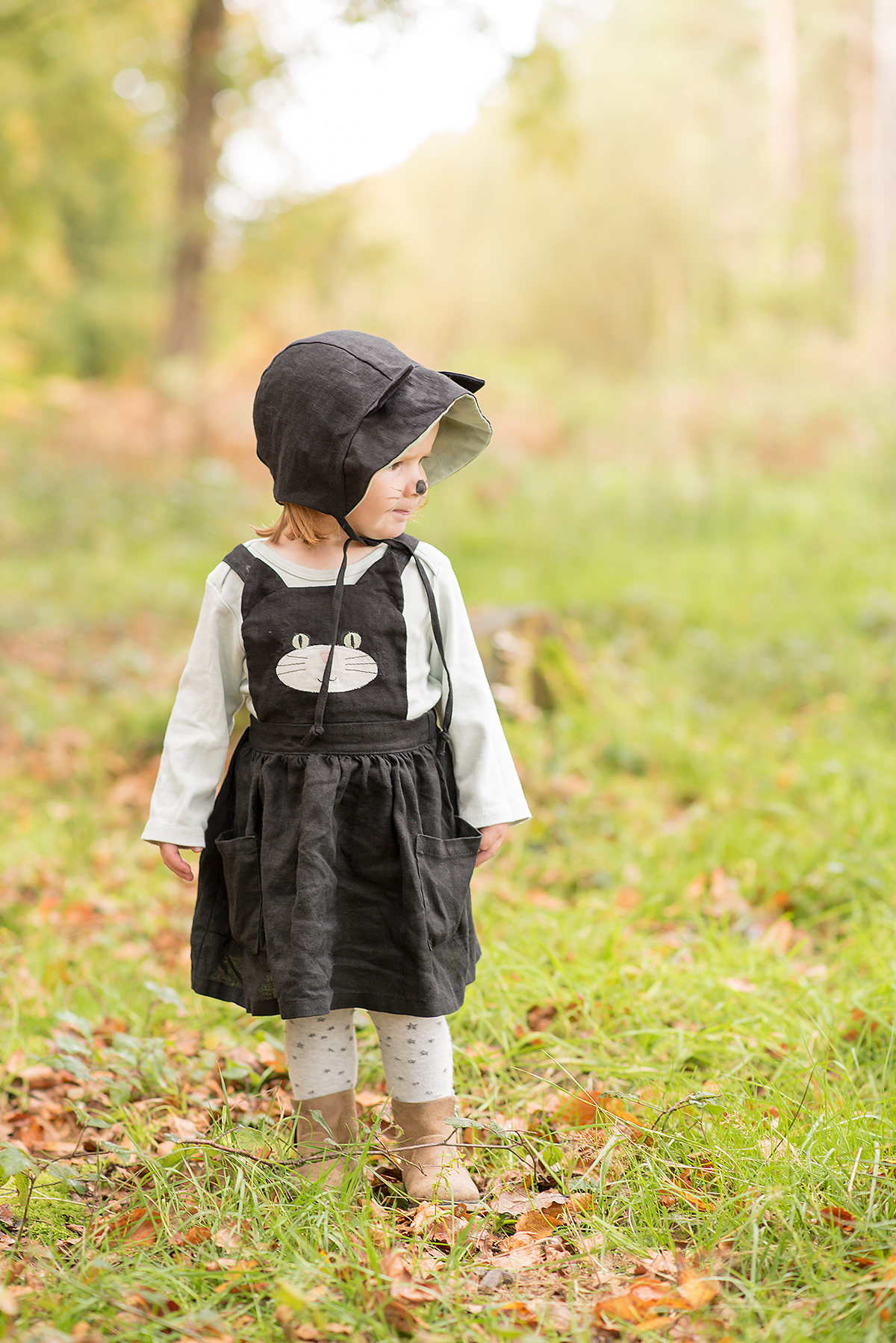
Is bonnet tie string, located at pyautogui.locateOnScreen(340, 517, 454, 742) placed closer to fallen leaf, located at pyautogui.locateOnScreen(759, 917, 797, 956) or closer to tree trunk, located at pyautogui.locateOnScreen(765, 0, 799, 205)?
fallen leaf, located at pyautogui.locateOnScreen(759, 917, 797, 956)

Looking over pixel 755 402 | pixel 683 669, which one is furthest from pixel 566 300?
pixel 683 669

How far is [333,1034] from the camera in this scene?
7.04 ft

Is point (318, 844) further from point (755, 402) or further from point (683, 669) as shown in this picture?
point (755, 402)

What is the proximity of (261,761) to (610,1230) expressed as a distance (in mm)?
1087

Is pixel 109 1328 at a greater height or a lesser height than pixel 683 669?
lesser

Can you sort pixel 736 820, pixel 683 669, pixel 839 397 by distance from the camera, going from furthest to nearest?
pixel 839 397 < pixel 683 669 < pixel 736 820

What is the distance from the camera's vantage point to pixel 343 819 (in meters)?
2.00

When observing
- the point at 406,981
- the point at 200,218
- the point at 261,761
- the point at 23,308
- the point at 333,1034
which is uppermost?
the point at 23,308

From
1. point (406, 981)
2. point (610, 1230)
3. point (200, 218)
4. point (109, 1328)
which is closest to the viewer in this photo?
point (109, 1328)

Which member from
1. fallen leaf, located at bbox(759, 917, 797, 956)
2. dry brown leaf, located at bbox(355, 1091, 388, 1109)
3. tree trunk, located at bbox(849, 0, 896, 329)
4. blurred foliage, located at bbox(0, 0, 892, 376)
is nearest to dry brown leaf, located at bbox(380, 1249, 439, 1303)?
dry brown leaf, located at bbox(355, 1091, 388, 1109)

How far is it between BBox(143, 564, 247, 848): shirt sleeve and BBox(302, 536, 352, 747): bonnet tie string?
0.67ft

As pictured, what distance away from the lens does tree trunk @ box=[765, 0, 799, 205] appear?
18.4 meters

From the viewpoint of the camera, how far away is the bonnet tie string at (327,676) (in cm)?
196

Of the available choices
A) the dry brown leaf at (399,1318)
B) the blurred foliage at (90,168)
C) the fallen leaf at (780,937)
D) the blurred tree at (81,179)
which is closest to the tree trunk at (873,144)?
the blurred foliage at (90,168)
